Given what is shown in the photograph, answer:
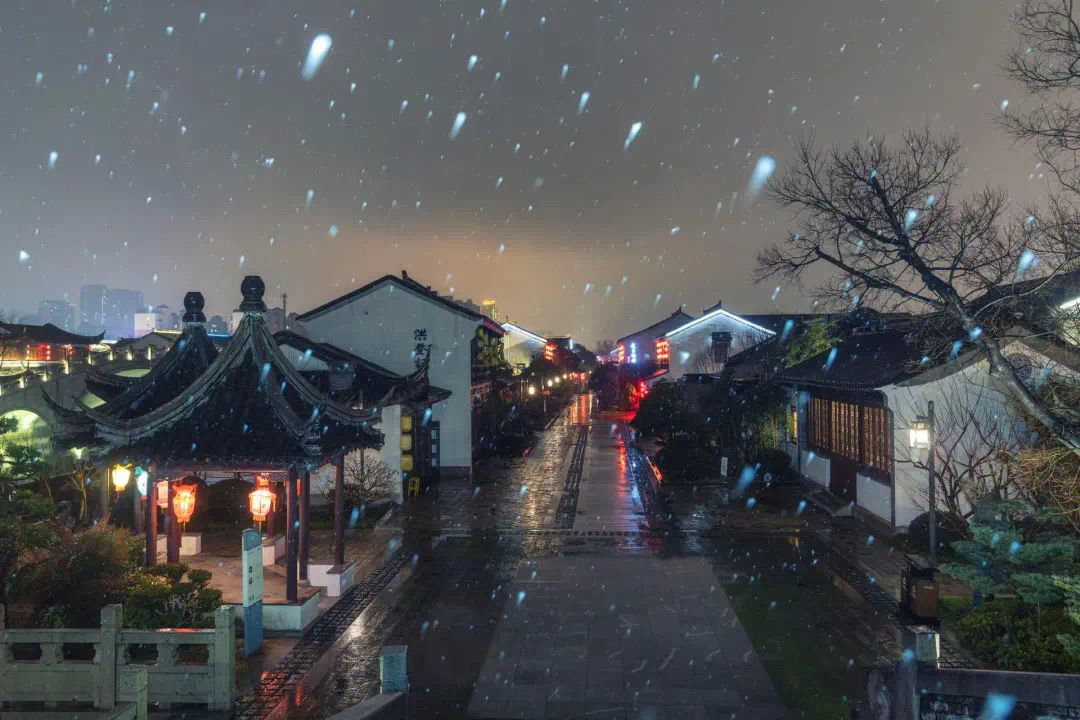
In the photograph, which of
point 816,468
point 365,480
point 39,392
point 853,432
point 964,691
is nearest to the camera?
point 964,691

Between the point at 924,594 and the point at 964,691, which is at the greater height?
the point at 964,691

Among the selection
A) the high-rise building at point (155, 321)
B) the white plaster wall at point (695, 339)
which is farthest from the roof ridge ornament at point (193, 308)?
the high-rise building at point (155, 321)

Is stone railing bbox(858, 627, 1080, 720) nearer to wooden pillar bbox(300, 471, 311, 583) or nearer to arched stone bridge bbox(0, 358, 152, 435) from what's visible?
wooden pillar bbox(300, 471, 311, 583)

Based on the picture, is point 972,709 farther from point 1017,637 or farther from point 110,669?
point 110,669

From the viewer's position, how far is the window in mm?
17047

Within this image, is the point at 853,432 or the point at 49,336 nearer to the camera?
the point at 853,432

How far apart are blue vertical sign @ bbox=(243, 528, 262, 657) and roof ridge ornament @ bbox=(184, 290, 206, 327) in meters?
4.55

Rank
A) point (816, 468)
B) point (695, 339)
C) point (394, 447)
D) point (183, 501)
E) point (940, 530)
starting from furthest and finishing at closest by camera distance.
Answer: point (695, 339) < point (816, 468) < point (394, 447) < point (940, 530) < point (183, 501)

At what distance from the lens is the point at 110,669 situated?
27.1 ft

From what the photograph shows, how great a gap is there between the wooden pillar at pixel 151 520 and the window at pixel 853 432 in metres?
14.8

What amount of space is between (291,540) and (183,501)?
2625 millimetres

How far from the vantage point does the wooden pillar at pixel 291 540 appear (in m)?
11.6

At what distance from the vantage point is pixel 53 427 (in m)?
26.8

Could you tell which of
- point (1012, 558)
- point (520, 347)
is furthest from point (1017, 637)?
point (520, 347)
